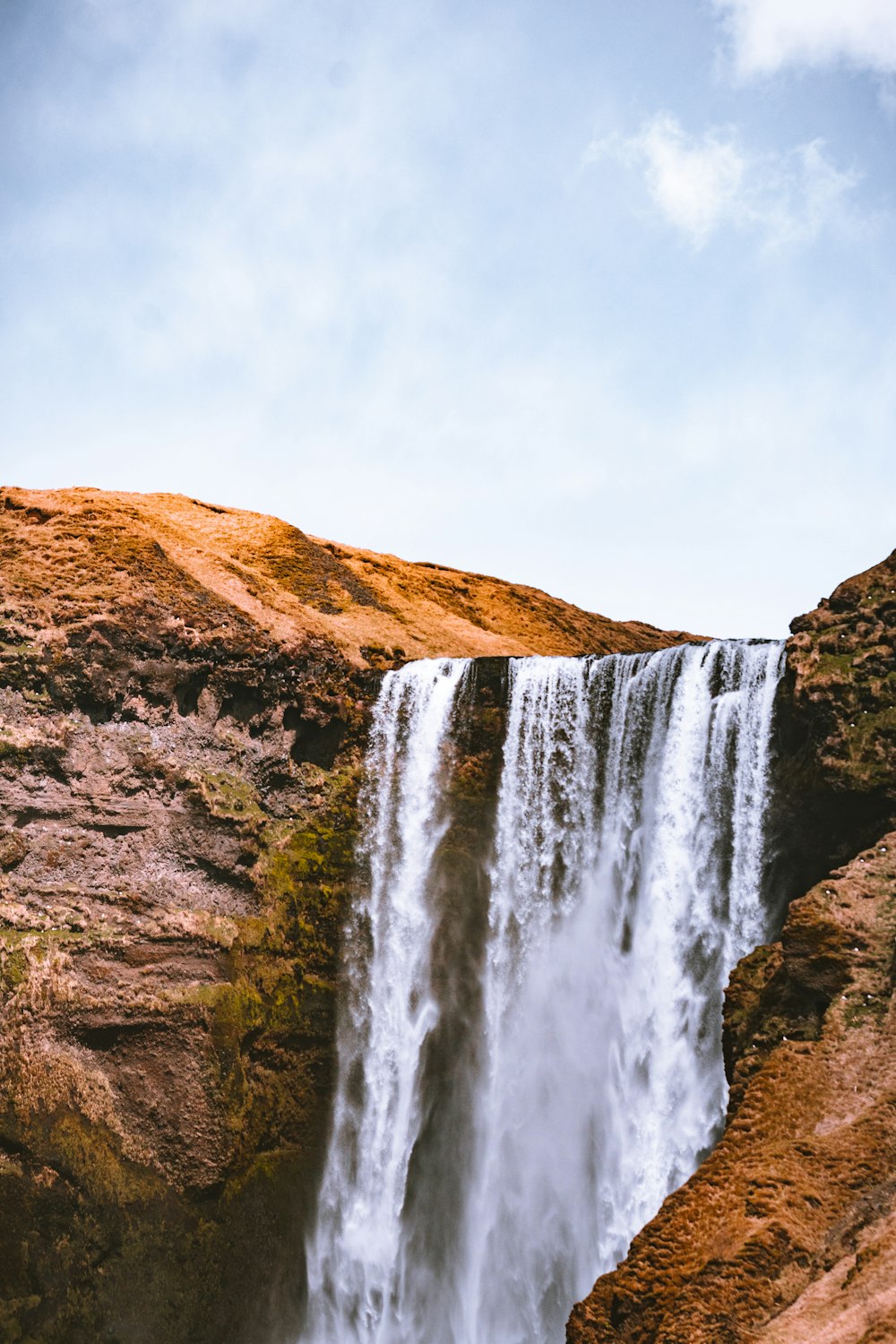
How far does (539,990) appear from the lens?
16.4m

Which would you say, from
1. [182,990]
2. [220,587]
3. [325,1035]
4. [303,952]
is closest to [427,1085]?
[325,1035]

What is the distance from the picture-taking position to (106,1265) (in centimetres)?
1441

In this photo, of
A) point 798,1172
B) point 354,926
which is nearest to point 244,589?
point 354,926

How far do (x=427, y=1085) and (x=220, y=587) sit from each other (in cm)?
1055

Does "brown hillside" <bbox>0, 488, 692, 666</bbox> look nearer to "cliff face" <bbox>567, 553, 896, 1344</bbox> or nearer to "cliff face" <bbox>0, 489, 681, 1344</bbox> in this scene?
"cliff face" <bbox>0, 489, 681, 1344</bbox>

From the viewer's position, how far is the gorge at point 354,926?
544 inches

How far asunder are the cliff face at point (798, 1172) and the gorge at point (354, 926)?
4.53 feet

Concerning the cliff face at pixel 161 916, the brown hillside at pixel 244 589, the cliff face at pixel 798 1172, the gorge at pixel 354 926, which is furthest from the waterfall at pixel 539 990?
the cliff face at pixel 798 1172

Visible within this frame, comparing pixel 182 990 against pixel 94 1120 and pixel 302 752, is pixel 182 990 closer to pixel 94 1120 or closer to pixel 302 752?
pixel 94 1120

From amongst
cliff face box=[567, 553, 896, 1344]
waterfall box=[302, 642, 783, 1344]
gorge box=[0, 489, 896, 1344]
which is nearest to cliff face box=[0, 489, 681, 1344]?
gorge box=[0, 489, 896, 1344]

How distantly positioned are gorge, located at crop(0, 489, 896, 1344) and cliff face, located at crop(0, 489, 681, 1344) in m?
0.05

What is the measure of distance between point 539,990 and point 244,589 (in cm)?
1040

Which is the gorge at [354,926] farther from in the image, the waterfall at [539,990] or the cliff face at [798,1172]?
the cliff face at [798,1172]

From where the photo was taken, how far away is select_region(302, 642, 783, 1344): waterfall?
13.9m
